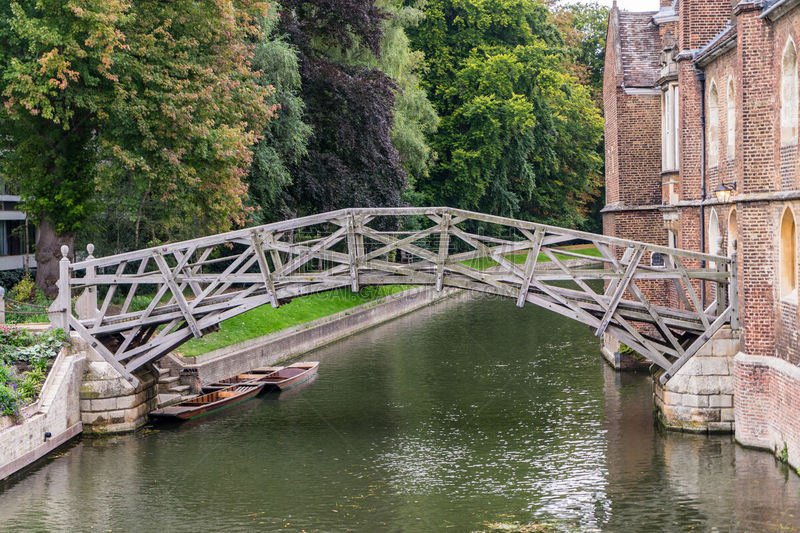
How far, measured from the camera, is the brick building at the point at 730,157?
693 inches

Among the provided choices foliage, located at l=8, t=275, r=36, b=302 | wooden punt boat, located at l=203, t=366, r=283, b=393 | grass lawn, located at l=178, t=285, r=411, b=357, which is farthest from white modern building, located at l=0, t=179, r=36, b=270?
wooden punt boat, located at l=203, t=366, r=283, b=393

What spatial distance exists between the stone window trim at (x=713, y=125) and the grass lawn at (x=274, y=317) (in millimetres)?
10226

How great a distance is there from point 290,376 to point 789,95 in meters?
15.1

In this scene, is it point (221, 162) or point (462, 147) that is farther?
point (462, 147)

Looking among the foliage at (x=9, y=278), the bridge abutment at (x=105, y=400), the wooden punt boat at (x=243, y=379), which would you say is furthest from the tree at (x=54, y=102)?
the foliage at (x=9, y=278)

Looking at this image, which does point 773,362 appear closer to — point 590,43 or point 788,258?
point 788,258

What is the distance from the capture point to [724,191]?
70.0ft

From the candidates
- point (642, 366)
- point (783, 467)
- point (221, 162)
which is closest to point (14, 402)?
point (221, 162)

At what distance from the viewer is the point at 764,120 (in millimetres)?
18359

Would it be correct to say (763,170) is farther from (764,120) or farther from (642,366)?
(642,366)

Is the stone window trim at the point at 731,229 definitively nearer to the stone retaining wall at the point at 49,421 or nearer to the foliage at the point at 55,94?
the stone retaining wall at the point at 49,421

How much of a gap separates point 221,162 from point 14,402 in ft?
35.7

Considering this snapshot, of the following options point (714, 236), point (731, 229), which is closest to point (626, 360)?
point (714, 236)

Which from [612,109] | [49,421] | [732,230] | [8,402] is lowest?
[49,421]
